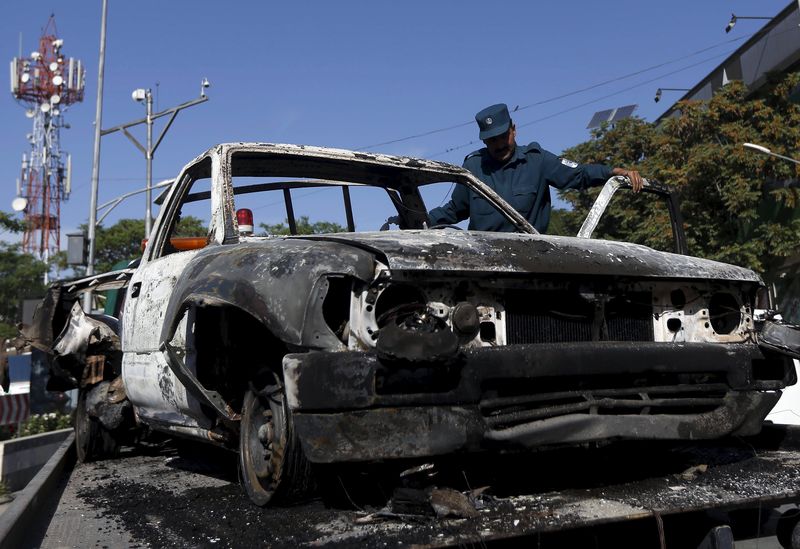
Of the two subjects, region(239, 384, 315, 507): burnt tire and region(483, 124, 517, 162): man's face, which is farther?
region(483, 124, 517, 162): man's face

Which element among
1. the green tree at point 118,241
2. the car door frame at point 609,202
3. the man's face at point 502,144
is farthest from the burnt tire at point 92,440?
the green tree at point 118,241

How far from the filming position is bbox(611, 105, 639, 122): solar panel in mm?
29734

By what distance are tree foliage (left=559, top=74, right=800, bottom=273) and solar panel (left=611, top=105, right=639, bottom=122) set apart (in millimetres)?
4908

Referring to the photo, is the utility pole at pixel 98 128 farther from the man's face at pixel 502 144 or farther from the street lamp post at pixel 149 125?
the man's face at pixel 502 144

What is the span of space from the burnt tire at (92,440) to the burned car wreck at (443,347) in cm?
171

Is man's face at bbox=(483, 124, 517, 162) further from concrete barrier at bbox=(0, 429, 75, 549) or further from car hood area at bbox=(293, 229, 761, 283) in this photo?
concrete barrier at bbox=(0, 429, 75, 549)

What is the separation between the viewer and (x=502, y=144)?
Answer: 5.79m

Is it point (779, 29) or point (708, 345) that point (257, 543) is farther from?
point (779, 29)

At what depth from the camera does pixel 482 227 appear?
522 centimetres

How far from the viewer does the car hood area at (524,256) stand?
9.82 feet

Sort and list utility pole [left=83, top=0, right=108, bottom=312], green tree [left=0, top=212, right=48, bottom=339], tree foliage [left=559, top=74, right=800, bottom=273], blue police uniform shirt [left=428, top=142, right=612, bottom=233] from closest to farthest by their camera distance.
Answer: blue police uniform shirt [left=428, top=142, right=612, bottom=233]
tree foliage [left=559, top=74, right=800, bottom=273]
utility pole [left=83, top=0, right=108, bottom=312]
green tree [left=0, top=212, right=48, bottom=339]

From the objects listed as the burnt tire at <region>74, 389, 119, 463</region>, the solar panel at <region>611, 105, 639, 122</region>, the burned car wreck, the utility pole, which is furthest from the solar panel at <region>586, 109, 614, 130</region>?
the burned car wreck

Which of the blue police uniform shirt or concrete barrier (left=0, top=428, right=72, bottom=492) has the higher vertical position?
the blue police uniform shirt

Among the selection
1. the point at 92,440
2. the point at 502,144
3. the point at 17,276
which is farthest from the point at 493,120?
the point at 17,276
